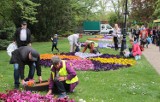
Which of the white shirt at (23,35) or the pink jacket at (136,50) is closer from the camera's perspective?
the white shirt at (23,35)

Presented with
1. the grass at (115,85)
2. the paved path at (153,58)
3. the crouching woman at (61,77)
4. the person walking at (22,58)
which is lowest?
the paved path at (153,58)

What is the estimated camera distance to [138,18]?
224 feet

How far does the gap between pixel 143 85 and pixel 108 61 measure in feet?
18.3

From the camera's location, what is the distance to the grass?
9.23 m

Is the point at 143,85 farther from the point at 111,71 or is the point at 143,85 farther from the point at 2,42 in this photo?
the point at 2,42

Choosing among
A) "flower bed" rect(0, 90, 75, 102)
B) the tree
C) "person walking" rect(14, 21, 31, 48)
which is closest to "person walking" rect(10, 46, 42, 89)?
"flower bed" rect(0, 90, 75, 102)

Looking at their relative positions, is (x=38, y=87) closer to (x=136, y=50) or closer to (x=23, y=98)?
(x=23, y=98)

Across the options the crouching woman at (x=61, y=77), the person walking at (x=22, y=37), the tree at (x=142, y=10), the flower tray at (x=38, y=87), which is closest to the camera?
the crouching woman at (x=61, y=77)

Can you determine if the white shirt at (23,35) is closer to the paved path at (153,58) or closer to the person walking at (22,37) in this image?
the person walking at (22,37)

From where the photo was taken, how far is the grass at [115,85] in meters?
9.23

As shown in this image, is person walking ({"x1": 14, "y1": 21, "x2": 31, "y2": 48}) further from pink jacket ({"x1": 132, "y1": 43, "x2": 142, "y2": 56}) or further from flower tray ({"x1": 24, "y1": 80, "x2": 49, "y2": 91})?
pink jacket ({"x1": 132, "y1": 43, "x2": 142, "y2": 56})

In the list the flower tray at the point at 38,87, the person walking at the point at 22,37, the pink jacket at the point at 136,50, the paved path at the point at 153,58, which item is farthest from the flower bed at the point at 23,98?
the pink jacket at the point at 136,50

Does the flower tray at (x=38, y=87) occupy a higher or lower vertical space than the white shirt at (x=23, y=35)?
lower

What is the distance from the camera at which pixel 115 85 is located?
10875mm
